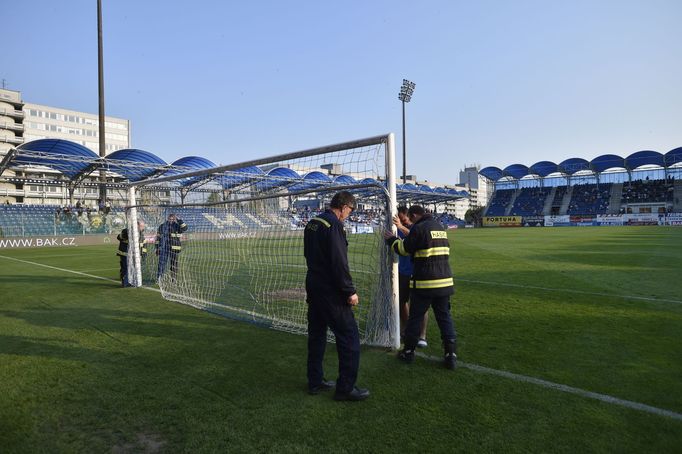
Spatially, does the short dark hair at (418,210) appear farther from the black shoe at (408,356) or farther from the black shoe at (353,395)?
the black shoe at (353,395)

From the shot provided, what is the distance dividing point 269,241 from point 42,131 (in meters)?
84.1

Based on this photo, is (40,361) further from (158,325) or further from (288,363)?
(288,363)

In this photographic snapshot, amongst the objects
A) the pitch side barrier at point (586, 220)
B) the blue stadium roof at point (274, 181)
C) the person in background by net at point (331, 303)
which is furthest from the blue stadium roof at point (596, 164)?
the person in background by net at point (331, 303)

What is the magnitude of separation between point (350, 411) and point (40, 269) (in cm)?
1406

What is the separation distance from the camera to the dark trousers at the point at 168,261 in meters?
9.01

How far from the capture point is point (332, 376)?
4.24 meters

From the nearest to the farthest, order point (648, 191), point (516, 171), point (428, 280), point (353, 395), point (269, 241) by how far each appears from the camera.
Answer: point (353, 395)
point (428, 280)
point (269, 241)
point (648, 191)
point (516, 171)

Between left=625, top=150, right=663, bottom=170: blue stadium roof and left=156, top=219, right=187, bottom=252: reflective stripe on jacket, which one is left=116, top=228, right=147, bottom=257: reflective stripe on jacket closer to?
left=156, top=219, right=187, bottom=252: reflective stripe on jacket

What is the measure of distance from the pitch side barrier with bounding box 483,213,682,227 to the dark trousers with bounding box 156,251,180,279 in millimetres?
55417

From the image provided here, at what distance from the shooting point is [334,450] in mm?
2826

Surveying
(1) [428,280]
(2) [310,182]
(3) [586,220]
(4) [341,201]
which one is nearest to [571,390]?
(1) [428,280]

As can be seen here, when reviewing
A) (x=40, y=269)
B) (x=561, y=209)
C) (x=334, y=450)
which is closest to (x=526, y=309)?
(x=334, y=450)

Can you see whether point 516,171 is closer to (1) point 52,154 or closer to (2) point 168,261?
(1) point 52,154

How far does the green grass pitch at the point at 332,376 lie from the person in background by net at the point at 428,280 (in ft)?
1.18
